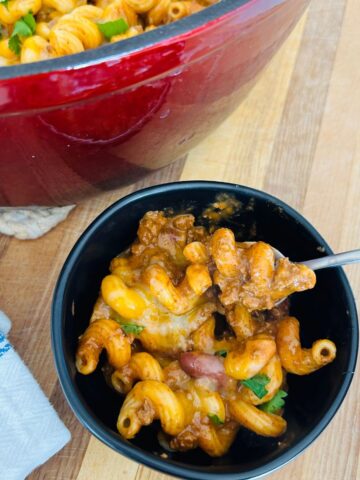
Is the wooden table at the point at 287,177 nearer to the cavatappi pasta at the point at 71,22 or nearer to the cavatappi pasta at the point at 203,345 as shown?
the cavatappi pasta at the point at 203,345

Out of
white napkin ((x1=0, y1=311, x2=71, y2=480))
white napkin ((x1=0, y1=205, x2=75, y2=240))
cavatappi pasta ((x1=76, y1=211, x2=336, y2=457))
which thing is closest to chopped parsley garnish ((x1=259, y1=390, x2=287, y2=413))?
cavatappi pasta ((x1=76, y1=211, x2=336, y2=457))

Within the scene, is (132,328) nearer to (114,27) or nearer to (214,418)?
(214,418)

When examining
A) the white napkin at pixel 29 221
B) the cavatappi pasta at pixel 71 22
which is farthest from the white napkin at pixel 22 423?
the cavatappi pasta at pixel 71 22

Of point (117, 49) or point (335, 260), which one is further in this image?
point (335, 260)

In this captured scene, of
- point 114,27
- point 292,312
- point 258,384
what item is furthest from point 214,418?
point 114,27

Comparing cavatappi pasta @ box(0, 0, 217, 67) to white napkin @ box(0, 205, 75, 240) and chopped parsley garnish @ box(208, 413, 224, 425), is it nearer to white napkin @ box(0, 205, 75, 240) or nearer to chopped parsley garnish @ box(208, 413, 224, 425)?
white napkin @ box(0, 205, 75, 240)

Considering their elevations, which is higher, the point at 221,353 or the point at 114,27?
the point at 114,27
